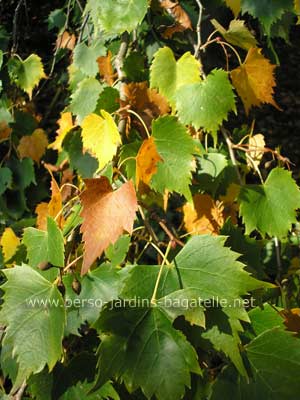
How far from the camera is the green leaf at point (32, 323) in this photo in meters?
0.69

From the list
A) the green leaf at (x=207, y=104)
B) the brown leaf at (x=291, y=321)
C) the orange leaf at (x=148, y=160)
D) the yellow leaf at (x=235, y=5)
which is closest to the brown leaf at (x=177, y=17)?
the yellow leaf at (x=235, y=5)

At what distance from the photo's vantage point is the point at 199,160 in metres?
1.00

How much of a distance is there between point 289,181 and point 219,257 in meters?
0.27

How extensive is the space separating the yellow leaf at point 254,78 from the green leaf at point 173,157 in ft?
0.66

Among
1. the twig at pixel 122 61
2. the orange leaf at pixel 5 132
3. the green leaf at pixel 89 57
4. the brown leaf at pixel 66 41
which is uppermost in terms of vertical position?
the twig at pixel 122 61

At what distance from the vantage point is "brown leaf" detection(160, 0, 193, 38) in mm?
1125

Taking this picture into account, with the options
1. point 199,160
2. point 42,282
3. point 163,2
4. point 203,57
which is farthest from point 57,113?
point 42,282

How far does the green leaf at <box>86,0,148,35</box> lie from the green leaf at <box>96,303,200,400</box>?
1.55 ft

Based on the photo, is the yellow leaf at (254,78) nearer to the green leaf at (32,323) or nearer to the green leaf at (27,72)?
the green leaf at (32,323)

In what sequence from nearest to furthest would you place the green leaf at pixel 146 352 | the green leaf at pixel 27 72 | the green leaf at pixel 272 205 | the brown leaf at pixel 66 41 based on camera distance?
the green leaf at pixel 146 352, the green leaf at pixel 272 205, the green leaf at pixel 27 72, the brown leaf at pixel 66 41

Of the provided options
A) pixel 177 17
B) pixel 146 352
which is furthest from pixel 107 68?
pixel 146 352

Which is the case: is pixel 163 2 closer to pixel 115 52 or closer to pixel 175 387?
pixel 115 52

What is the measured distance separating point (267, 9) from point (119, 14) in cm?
25

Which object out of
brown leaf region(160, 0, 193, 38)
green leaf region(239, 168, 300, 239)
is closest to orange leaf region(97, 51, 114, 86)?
brown leaf region(160, 0, 193, 38)
